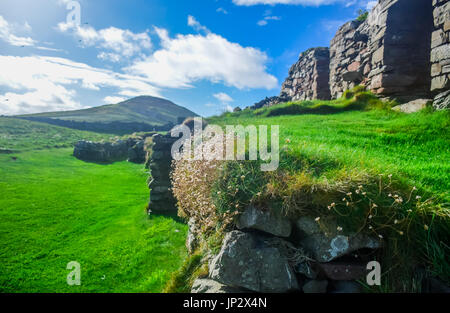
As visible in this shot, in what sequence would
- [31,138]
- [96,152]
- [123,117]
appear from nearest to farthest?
[96,152]
[31,138]
[123,117]

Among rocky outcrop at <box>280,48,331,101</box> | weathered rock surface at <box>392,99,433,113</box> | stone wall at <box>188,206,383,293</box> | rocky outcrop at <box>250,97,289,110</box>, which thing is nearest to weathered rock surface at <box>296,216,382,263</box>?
stone wall at <box>188,206,383,293</box>

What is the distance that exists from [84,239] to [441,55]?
12.7 m

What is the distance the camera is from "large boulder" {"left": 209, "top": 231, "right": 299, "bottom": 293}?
253 cm

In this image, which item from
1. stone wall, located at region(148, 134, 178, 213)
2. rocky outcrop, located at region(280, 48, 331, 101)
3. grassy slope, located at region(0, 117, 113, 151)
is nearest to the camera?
stone wall, located at region(148, 134, 178, 213)

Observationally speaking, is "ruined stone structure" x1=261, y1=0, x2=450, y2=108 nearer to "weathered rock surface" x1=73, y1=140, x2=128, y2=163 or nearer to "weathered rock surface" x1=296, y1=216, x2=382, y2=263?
"weathered rock surface" x1=296, y1=216, x2=382, y2=263

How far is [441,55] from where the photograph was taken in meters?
7.45

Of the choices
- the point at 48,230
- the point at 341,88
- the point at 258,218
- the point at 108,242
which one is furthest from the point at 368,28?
the point at 48,230

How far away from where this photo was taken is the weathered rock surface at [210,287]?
8.91 feet

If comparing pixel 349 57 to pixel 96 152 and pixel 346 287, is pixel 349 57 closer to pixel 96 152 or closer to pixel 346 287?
pixel 346 287

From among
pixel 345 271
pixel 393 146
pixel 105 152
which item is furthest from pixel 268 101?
pixel 345 271

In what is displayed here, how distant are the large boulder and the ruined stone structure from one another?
8476 millimetres

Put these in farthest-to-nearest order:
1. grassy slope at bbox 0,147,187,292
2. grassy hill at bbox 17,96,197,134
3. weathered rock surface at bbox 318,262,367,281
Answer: grassy hill at bbox 17,96,197,134 → grassy slope at bbox 0,147,187,292 → weathered rock surface at bbox 318,262,367,281

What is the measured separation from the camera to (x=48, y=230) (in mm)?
6668

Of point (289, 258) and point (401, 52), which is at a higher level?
point (401, 52)
